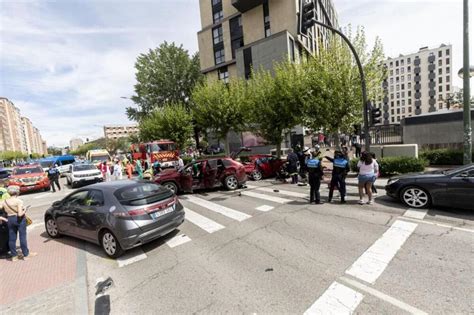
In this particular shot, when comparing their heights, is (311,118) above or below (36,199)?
above

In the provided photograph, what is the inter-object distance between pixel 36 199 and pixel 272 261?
46.6 feet

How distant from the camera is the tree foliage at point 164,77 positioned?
3450 centimetres

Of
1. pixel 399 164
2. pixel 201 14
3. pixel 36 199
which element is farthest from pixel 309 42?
pixel 36 199

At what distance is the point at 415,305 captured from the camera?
284 cm

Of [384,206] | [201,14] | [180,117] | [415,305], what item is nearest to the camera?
[415,305]

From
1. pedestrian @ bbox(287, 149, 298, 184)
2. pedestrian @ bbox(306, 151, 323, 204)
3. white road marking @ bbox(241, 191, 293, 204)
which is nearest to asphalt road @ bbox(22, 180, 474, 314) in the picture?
Answer: pedestrian @ bbox(306, 151, 323, 204)

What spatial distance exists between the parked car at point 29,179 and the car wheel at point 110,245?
1332 centimetres

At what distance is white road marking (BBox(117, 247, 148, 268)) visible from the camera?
4.60 meters

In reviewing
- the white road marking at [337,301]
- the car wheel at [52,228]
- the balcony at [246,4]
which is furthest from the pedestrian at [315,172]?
the balcony at [246,4]

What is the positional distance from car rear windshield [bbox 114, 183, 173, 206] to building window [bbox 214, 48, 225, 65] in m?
33.5

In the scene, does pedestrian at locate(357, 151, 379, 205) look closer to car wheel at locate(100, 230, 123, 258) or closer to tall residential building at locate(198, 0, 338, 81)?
car wheel at locate(100, 230, 123, 258)

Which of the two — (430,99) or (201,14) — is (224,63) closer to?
(201,14)

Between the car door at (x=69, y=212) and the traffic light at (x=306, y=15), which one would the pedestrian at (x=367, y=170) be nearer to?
the traffic light at (x=306, y=15)

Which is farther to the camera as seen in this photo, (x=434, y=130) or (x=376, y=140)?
(x=376, y=140)
